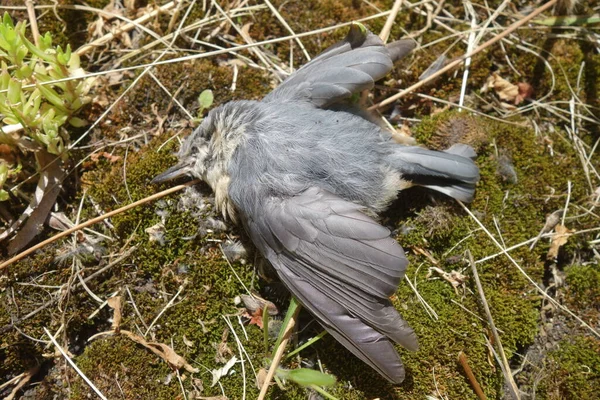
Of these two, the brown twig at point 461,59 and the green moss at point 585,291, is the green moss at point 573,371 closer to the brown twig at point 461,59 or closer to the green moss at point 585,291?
the green moss at point 585,291

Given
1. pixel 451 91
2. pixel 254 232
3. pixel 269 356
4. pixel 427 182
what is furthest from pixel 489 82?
pixel 269 356

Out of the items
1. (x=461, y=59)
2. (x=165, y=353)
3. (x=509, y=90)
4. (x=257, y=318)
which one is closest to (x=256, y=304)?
(x=257, y=318)

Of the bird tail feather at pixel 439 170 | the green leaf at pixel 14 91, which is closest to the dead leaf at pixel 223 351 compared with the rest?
the bird tail feather at pixel 439 170

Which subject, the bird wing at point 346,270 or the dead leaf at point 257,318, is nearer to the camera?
the bird wing at point 346,270

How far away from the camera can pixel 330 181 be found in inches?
95.5

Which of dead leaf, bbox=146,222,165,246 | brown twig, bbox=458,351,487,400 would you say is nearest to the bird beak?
dead leaf, bbox=146,222,165,246

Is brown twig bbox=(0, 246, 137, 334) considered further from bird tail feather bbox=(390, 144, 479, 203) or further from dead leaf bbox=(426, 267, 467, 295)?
dead leaf bbox=(426, 267, 467, 295)

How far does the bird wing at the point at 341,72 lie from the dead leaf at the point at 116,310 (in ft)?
4.22

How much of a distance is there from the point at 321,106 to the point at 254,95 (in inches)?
23.1

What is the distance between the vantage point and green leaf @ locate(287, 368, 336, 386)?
2.09 m

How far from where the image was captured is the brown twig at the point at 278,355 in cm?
235

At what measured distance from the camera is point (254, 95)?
3.01 meters

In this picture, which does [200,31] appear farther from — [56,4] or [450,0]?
[450,0]

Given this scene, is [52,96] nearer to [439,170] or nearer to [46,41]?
[46,41]
